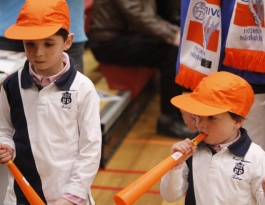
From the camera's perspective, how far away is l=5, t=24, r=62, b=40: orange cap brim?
1.52m

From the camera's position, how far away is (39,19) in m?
1.57

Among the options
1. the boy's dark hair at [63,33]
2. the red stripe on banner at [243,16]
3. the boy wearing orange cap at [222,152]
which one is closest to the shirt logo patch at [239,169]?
the boy wearing orange cap at [222,152]

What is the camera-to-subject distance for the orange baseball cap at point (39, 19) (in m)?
1.55

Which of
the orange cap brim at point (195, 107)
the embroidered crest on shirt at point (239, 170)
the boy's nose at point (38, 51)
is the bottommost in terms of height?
the embroidered crest on shirt at point (239, 170)

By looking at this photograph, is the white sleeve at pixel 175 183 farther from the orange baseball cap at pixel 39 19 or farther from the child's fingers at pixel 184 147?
the orange baseball cap at pixel 39 19

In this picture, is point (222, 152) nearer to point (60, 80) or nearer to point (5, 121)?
point (60, 80)

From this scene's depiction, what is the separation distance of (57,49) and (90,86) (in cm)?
13

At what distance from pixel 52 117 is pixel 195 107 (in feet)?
1.23

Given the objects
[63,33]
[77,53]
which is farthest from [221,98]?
[77,53]

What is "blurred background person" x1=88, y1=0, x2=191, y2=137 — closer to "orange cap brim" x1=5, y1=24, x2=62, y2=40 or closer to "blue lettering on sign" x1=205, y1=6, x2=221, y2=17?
"blue lettering on sign" x1=205, y1=6, x2=221, y2=17

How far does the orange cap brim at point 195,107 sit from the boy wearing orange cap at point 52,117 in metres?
0.24

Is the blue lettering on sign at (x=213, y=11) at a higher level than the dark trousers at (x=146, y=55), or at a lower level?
higher

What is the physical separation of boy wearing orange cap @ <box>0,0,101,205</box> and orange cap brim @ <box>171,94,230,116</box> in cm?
24

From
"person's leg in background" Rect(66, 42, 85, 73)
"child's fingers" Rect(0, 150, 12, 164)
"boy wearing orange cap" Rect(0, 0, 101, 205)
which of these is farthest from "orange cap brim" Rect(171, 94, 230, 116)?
"person's leg in background" Rect(66, 42, 85, 73)
